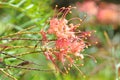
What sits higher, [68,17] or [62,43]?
[62,43]

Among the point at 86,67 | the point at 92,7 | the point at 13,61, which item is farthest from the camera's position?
the point at 92,7

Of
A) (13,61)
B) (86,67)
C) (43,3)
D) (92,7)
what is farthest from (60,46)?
(92,7)

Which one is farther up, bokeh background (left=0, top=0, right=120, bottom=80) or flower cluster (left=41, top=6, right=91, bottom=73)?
flower cluster (left=41, top=6, right=91, bottom=73)

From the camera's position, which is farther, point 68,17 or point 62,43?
point 68,17

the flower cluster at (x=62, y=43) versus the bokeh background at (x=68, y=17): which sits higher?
the flower cluster at (x=62, y=43)

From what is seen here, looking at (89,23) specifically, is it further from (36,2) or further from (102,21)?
(36,2)

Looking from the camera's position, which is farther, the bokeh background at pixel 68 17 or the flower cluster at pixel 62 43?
the bokeh background at pixel 68 17

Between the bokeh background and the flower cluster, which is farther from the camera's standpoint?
the bokeh background

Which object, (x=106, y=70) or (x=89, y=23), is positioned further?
(x=89, y=23)
